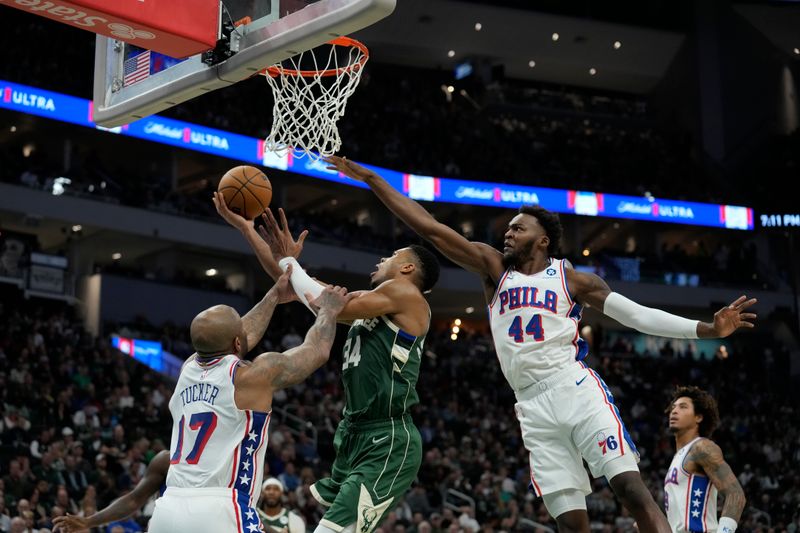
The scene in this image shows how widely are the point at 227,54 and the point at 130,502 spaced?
2.86 m

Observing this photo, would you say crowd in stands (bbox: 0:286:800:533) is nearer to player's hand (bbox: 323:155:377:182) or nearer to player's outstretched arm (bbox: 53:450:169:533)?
player's outstretched arm (bbox: 53:450:169:533)

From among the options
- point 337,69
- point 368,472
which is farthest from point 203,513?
point 337,69

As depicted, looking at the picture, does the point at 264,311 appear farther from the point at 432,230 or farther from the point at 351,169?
the point at 432,230

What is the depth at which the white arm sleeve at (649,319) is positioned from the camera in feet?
20.1

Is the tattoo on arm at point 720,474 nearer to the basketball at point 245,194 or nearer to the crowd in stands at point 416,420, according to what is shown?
the basketball at point 245,194

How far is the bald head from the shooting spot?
529 cm

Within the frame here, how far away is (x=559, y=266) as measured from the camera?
21.3 ft

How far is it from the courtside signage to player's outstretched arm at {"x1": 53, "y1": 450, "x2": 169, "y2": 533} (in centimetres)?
1680

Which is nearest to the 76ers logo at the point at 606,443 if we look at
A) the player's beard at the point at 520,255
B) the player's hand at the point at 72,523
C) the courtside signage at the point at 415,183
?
the player's beard at the point at 520,255

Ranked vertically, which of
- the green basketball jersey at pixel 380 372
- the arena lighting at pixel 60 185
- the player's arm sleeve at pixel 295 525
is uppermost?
the arena lighting at pixel 60 185

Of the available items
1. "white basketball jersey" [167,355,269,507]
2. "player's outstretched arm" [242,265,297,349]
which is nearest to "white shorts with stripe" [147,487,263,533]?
"white basketball jersey" [167,355,269,507]

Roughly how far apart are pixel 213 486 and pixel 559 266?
2553 millimetres

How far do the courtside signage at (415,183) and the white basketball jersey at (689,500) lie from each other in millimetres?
16089

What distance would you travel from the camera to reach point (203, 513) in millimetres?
5102
